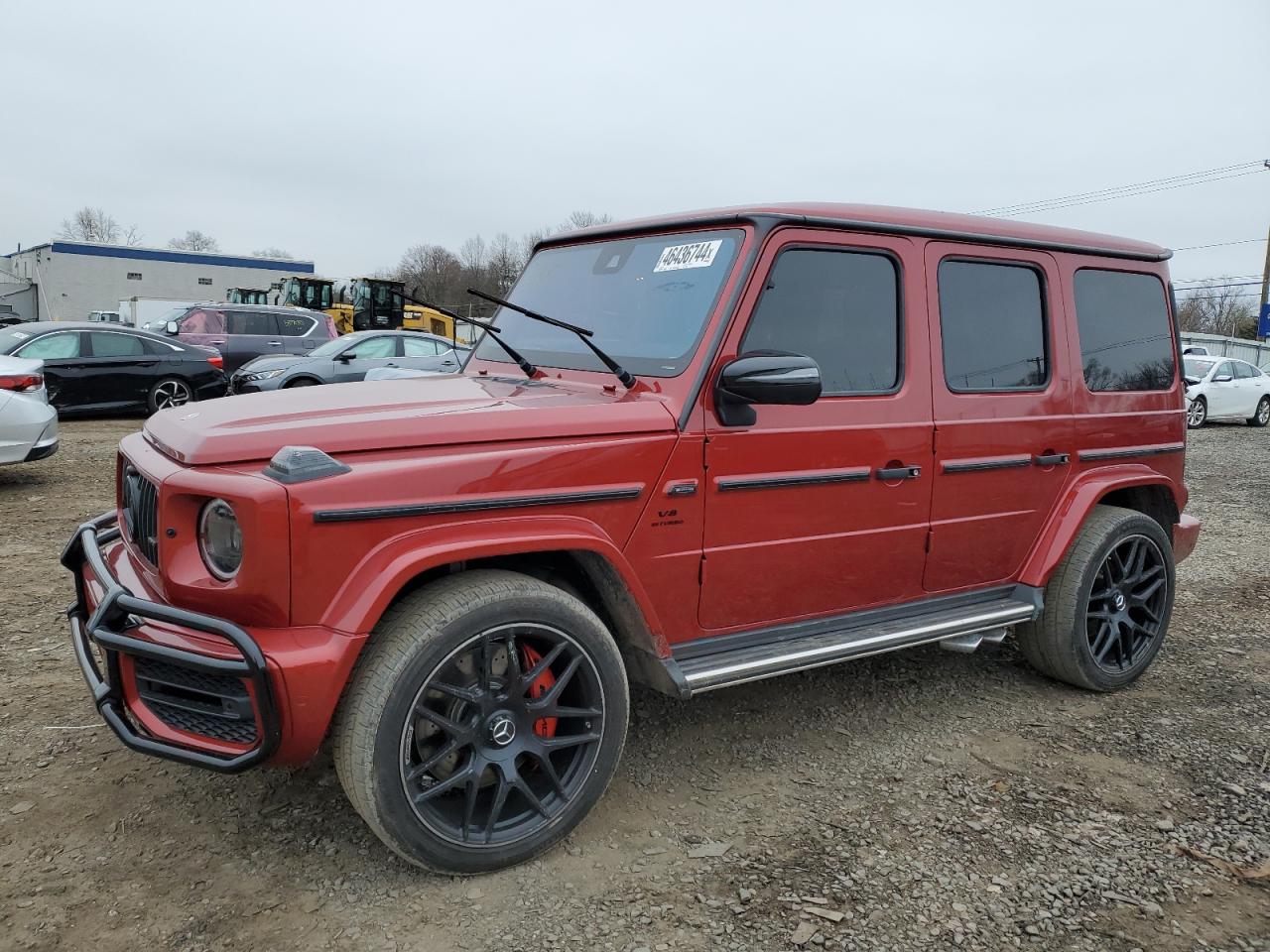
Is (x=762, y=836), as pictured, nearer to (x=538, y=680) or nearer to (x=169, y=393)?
(x=538, y=680)

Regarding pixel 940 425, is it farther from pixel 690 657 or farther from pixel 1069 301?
pixel 690 657

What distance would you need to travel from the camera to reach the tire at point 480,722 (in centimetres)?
246

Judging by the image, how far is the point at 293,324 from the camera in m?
17.8

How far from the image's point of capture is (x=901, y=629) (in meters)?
3.49

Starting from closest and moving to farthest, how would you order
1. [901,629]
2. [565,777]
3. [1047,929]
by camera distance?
1. [1047,929]
2. [565,777]
3. [901,629]

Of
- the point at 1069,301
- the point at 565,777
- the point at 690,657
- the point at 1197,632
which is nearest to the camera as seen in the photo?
the point at 565,777

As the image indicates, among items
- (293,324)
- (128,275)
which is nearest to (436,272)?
(128,275)

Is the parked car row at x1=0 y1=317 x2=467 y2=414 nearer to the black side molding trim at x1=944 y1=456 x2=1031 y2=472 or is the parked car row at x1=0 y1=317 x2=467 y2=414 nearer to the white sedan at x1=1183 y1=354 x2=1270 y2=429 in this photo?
Answer: the black side molding trim at x1=944 y1=456 x2=1031 y2=472

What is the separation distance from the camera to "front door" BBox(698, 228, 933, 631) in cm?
309

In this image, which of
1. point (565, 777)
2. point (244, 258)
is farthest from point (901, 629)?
point (244, 258)

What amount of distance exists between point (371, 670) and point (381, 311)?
26.8 m

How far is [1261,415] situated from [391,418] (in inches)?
860

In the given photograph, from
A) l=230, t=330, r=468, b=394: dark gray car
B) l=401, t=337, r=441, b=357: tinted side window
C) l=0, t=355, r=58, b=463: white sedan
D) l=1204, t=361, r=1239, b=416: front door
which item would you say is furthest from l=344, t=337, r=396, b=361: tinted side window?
l=1204, t=361, r=1239, b=416: front door

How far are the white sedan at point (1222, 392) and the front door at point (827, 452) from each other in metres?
17.4
